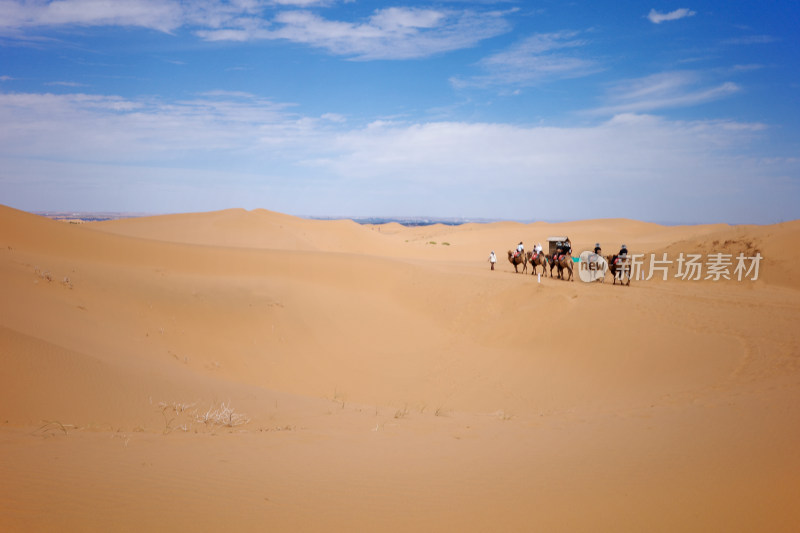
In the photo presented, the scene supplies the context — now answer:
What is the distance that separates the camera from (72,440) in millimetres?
5262

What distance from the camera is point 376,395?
39.8 ft

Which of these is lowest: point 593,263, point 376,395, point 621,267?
point 376,395

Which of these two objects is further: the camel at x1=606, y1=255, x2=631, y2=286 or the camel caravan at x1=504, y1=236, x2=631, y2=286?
the camel caravan at x1=504, y1=236, x2=631, y2=286

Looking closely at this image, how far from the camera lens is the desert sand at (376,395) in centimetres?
409

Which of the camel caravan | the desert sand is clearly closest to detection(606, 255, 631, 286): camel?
the camel caravan

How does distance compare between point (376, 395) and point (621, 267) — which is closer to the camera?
point (376, 395)

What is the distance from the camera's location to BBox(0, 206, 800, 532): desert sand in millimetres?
4090
